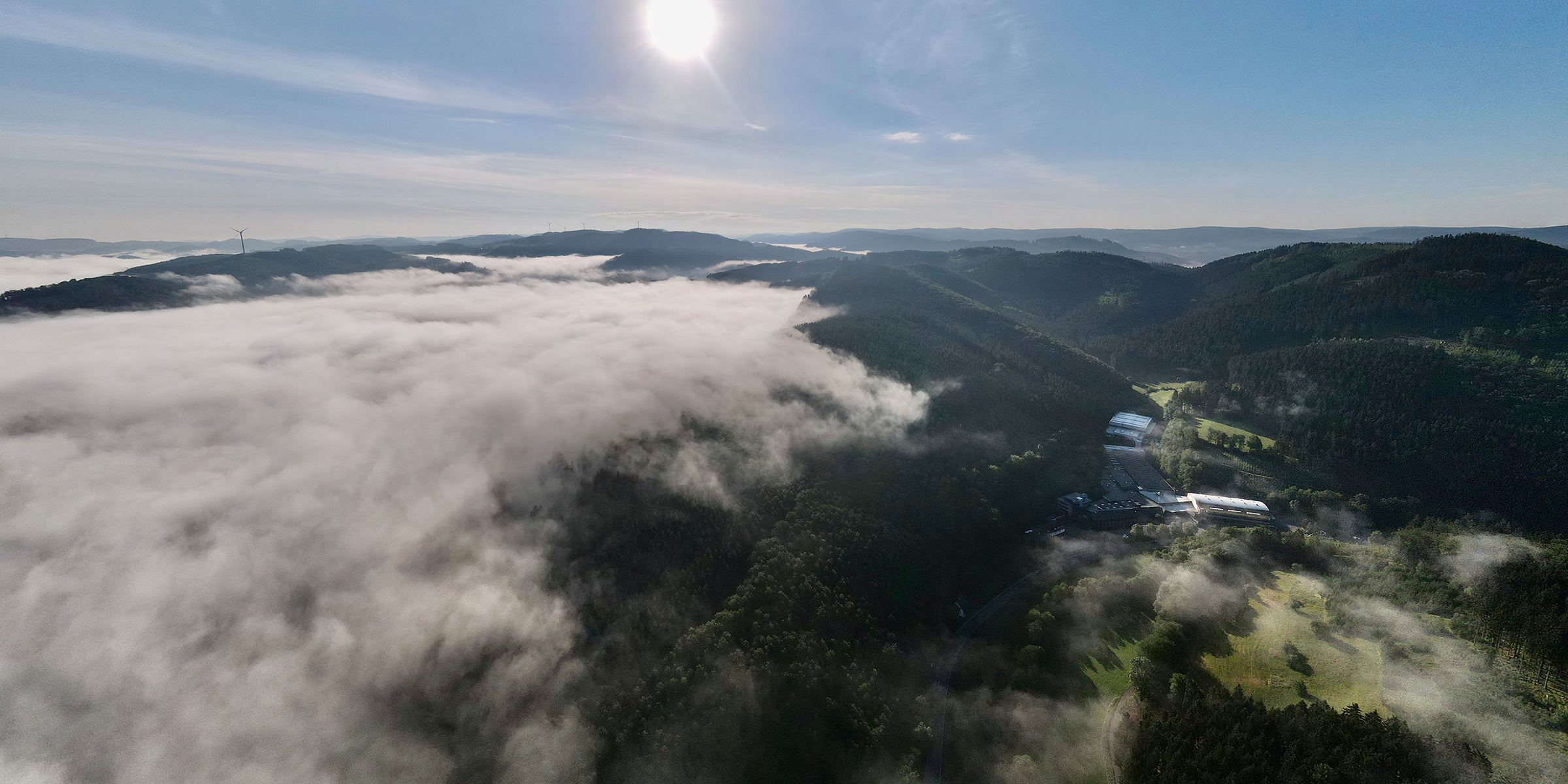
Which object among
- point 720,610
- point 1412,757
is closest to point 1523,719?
point 1412,757

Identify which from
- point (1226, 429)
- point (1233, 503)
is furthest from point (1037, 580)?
point (1226, 429)

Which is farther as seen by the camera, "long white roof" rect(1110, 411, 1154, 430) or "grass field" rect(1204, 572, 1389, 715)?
"long white roof" rect(1110, 411, 1154, 430)

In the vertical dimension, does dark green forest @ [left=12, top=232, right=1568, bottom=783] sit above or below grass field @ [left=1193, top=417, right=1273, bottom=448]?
below

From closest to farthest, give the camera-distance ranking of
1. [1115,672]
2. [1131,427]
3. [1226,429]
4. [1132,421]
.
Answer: [1115,672] → [1226,429] → [1131,427] → [1132,421]

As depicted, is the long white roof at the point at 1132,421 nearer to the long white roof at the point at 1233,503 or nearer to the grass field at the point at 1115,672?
the long white roof at the point at 1233,503

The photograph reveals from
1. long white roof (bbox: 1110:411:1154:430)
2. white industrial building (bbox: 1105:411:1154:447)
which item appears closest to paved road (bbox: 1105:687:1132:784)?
white industrial building (bbox: 1105:411:1154:447)

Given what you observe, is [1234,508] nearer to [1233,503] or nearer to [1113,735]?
[1233,503]

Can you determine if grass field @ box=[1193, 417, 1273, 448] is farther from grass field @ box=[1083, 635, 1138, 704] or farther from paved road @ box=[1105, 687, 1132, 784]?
paved road @ box=[1105, 687, 1132, 784]

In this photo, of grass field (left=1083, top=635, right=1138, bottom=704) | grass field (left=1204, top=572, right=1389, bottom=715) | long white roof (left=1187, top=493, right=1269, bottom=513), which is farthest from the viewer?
long white roof (left=1187, top=493, right=1269, bottom=513)

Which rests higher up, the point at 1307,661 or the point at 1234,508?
the point at 1234,508
